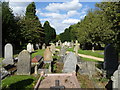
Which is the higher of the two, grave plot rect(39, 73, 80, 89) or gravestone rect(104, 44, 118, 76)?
gravestone rect(104, 44, 118, 76)

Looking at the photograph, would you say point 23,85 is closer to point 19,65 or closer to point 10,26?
point 19,65

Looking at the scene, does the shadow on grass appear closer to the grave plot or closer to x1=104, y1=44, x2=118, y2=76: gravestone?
the grave plot

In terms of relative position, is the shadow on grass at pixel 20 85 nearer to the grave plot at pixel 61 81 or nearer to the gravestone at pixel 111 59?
the grave plot at pixel 61 81

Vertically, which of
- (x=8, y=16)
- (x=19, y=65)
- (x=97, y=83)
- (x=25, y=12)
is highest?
(x=25, y=12)

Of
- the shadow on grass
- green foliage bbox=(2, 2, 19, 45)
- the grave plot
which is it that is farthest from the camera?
green foliage bbox=(2, 2, 19, 45)

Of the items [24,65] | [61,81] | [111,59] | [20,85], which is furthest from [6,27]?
[111,59]

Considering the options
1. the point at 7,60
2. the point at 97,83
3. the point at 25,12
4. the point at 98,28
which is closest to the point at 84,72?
the point at 97,83

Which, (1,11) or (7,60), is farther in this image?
(1,11)

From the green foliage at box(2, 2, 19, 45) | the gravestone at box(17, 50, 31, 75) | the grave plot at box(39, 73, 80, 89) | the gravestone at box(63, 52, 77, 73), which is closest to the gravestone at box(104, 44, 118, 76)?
the gravestone at box(63, 52, 77, 73)

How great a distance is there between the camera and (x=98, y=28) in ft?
89.0

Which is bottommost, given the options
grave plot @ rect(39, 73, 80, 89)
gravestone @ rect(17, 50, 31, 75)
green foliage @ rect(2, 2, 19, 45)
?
grave plot @ rect(39, 73, 80, 89)

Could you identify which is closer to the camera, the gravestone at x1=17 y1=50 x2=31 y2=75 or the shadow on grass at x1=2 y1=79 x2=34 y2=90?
the shadow on grass at x1=2 y1=79 x2=34 y2=90

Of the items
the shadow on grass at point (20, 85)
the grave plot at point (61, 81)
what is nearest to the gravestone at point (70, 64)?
the grave plot at point (61, 81)

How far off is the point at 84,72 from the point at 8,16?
1910cm
